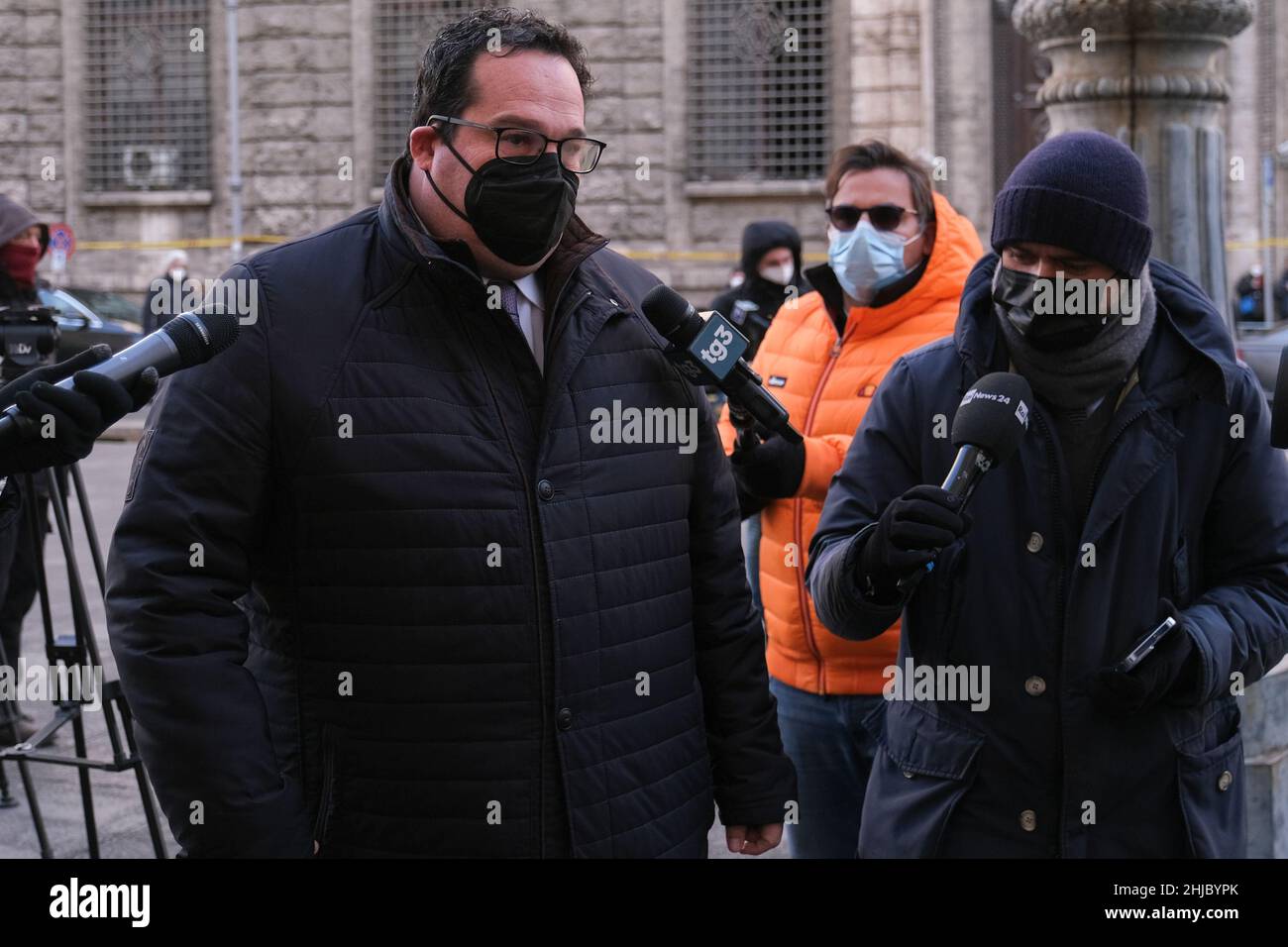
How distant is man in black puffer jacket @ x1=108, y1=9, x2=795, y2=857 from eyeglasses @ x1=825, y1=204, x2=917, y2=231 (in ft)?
3.65

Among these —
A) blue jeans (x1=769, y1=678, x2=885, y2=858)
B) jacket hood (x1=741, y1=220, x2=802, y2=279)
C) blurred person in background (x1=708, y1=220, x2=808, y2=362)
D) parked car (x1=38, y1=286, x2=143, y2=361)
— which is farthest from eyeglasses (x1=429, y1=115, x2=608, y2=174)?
parked car (x1=38, y1=286, x2=143, y2=361)

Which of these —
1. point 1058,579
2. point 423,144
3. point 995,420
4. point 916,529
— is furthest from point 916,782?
point 423,144

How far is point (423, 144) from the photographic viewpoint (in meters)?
2.73

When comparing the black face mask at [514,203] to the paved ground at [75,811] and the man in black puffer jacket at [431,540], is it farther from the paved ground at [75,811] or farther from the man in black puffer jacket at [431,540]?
the paved ground at [75,811]

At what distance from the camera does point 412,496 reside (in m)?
2.51

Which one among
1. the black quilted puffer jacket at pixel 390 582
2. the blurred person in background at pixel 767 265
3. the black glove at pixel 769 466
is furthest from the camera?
the blurred person in background at pixel 767 265

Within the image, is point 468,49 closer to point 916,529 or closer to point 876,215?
point 916,529

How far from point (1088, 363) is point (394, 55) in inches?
726

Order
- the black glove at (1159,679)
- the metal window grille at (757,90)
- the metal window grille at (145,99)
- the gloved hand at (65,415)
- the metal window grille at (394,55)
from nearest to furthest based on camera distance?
1. the gloved hand at (65,415)
2. the black glove at (1159,679)
3. the metal window grille at (757,90)
4. the metal window grille at (394,55)
5. the metal window grille at (145,99)

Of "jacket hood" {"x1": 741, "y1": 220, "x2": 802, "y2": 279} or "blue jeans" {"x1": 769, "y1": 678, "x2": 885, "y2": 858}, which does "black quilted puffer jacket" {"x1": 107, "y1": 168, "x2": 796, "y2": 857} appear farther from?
"jacket hood" {"x1": 741, "y1": 220, "x2": 802, "y2": 279}

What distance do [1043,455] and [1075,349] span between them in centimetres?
18

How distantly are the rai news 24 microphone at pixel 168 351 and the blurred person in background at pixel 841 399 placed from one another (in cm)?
130

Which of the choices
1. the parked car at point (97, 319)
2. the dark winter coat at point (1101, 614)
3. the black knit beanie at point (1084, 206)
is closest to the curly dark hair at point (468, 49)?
the black knit beanie at point (1084, 206)

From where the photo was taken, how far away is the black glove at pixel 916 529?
8.06 feet
